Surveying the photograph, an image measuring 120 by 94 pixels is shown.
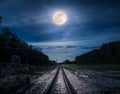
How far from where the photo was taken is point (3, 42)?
71562 mm

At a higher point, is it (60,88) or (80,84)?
(80,84)

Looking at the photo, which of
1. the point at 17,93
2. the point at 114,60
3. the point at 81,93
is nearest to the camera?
the point at 17,93

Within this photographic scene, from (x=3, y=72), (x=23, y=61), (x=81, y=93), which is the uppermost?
(x=23, y=61)

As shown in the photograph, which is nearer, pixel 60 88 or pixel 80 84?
pixel 60 88

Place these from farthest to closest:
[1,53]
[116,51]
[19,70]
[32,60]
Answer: [116,51], [32,60], [1,53], [19,70]

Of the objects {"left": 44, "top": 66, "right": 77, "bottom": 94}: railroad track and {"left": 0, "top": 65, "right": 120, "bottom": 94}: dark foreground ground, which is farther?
{"left": 0, "top": 65, "right": 120, "bottom": 94}: dark foreground ground

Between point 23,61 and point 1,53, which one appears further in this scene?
point 23,61

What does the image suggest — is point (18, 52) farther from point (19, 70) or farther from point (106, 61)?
point (106, 61)

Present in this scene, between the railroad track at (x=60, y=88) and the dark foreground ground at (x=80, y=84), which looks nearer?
the railroad track at (x=60, y=88)

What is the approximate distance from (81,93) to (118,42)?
522 feet

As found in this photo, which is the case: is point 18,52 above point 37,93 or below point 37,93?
above

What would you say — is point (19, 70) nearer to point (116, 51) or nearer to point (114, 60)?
point (114, 60)

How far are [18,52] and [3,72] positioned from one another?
2045 inches

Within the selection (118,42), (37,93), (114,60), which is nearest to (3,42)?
(37,93)
